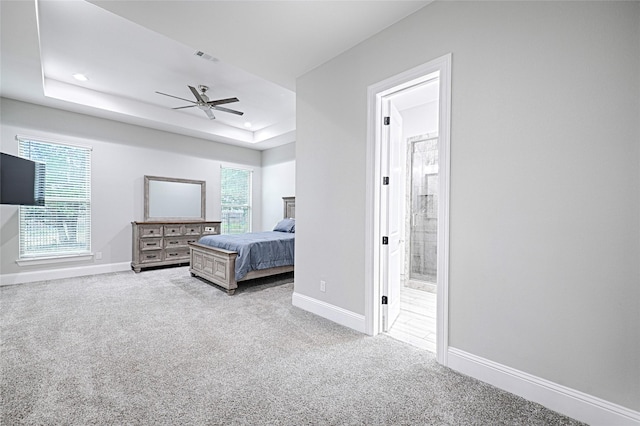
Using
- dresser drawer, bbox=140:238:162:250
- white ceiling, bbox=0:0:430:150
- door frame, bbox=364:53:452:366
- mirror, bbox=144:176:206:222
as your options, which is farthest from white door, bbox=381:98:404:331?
mirror, bbox=144:176:206:222

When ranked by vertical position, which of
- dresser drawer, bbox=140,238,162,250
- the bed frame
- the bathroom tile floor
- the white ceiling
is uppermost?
the white ceiling

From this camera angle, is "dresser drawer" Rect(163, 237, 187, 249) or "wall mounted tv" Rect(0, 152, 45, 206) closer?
"wall mounted tv" Rect(0, 152, 45, 206)

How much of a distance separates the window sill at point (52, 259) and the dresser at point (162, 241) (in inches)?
28.7

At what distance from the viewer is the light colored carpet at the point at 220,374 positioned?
62.2 inches

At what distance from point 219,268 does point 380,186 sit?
272cm

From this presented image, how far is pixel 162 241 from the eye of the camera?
549 centimetres

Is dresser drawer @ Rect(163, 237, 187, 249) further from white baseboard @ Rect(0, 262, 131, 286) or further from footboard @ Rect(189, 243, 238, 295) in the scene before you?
footboard @ Rect(189, 243, 238, 295)

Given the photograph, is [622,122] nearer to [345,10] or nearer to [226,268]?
[345,10]

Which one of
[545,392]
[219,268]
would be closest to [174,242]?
[219,268]

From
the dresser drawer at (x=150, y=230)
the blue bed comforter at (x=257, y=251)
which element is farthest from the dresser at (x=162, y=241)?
the blue bed comforter at (x=257, y=251)

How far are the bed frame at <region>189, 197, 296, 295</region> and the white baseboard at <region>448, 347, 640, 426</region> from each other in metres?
2.85

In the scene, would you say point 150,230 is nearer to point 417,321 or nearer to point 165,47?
point 165,47

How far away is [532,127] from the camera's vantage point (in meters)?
1.71

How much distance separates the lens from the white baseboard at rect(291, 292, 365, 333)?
2.75m
